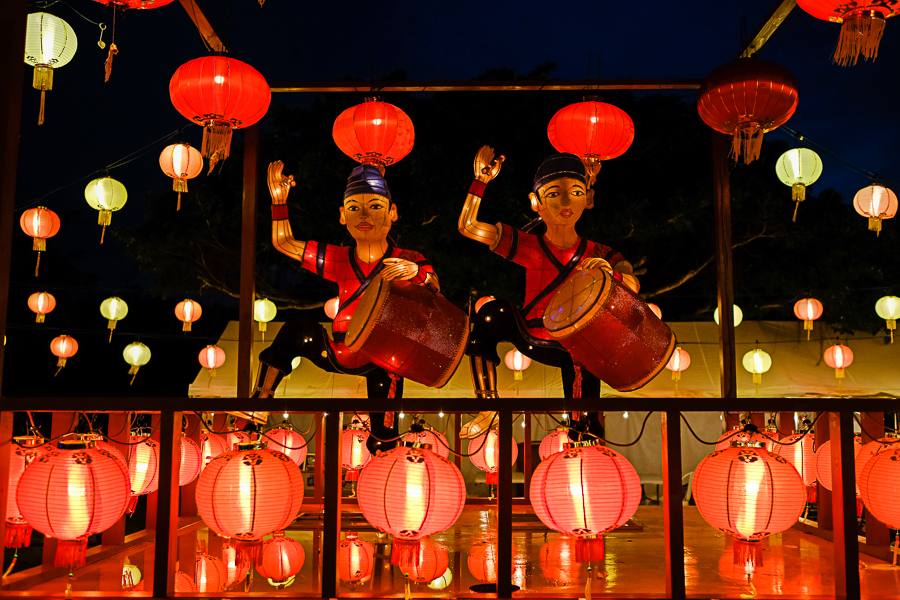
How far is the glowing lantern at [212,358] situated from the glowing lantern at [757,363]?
322 inches

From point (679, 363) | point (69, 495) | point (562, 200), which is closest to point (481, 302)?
point (562, 200)

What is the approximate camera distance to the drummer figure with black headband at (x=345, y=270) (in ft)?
16.0

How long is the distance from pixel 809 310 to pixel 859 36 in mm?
7775

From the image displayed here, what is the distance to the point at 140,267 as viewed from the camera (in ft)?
40.8

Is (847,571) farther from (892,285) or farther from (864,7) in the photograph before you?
(892,285)

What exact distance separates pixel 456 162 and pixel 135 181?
71.2 feet

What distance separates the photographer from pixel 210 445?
21.0 feet

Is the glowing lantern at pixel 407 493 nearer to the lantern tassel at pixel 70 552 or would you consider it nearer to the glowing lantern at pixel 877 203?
the lantern tassel at pixel 70 552

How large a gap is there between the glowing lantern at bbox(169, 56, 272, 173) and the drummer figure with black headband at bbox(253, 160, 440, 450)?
44 centimetres

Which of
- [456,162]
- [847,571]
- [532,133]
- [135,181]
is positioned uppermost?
[135,181]

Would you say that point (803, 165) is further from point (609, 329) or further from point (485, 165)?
point (609, 329)

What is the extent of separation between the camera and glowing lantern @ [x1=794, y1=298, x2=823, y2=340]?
36.9ft

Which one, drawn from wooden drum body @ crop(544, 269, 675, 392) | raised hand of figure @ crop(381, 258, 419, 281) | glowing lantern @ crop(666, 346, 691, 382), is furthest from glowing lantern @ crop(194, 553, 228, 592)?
glowing lantern @ crop(666, 346, 691, 382)

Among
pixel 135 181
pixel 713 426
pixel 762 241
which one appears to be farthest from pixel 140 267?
pixel 135 181
